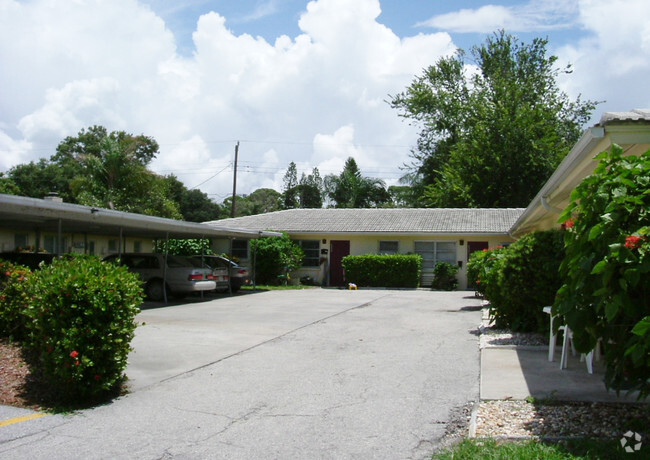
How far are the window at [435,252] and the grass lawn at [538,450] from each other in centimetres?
2580

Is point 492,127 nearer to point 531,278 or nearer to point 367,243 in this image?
point 367,243

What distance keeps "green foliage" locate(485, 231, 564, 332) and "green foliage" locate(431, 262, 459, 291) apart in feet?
57.2

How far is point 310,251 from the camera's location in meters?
32.7

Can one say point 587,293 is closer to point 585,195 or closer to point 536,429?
point 585,195

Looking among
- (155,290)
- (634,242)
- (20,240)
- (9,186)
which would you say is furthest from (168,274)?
(9,186)

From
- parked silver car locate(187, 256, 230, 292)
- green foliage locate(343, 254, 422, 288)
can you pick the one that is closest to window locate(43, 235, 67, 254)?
parked silver car locate(187, 256, 230, 292)

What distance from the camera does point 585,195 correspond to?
528 cm

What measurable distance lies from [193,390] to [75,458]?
8.28ft

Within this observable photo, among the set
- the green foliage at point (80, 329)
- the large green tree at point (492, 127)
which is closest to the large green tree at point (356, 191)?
the large green tree at point (492, 127)

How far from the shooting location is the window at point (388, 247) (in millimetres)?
31672

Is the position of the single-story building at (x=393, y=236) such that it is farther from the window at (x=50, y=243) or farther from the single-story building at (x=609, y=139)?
the single-story building at (x=609, y=139)

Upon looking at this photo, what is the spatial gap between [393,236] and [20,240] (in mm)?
17282

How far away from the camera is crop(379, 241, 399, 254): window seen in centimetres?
3167

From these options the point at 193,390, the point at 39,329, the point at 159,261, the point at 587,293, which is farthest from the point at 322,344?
the point at 159,261
